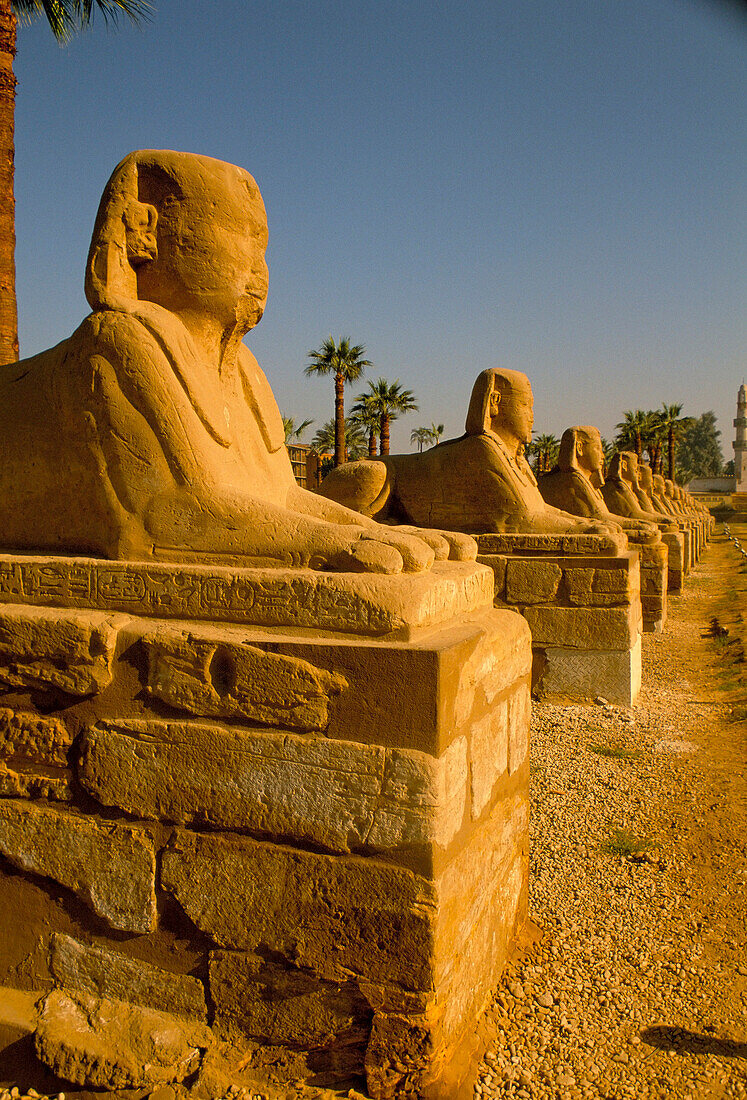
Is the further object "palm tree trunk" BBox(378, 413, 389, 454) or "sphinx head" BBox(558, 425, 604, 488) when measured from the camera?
"palm tree trunk" BBox(378, 413, 389, 454)

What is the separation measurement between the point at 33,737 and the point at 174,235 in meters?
1.52

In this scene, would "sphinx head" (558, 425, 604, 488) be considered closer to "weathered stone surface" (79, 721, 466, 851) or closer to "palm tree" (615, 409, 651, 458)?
"weathered stone surface" (79, 721, 466, 851)

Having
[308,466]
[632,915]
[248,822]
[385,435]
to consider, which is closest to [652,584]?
[632,915]

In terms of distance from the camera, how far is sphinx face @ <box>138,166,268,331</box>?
242cm

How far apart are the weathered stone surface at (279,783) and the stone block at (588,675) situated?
3785 mm

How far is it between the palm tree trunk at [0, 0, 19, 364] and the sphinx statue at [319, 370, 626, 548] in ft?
10.0

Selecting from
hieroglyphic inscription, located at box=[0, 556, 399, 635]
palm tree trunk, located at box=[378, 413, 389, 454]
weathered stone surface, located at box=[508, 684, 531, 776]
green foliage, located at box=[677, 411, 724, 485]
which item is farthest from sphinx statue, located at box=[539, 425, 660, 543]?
green foliage, located at box=[677, 411, 724, 485]

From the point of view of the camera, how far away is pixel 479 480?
643 cm

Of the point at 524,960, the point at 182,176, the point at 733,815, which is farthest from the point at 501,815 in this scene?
the point at 182,176

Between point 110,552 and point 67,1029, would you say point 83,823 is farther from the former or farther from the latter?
point 110,552

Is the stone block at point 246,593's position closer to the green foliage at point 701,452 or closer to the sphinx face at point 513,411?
the sphinx face at point 513,411

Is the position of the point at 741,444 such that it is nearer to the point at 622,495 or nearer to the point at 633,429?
the point at 633,429

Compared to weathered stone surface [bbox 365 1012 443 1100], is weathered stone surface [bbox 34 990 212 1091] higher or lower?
lower

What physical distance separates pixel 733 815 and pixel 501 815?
1839mm
